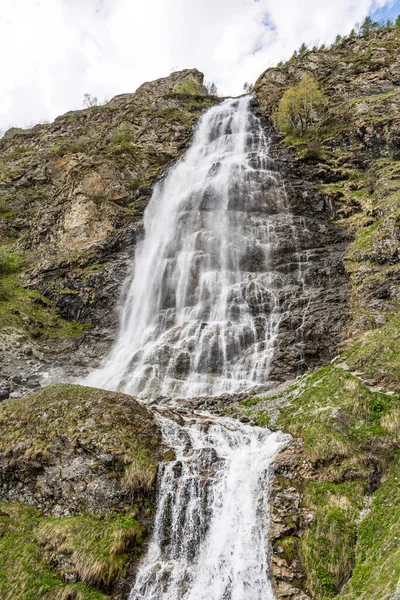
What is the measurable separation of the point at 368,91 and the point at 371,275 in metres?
34.9

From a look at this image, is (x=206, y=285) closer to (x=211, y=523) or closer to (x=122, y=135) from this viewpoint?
(x=211, y=523)

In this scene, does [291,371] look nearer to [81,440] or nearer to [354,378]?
[354,378]

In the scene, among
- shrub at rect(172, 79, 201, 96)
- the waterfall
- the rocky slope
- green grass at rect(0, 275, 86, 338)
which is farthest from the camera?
shrub at rect(172, 79, 201, 96)

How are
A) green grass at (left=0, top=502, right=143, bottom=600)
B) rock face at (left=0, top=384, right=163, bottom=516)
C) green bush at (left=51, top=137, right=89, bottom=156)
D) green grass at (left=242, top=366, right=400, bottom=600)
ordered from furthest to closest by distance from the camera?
green bush at (left=51, top=137, right=89, bottom=156) < rock face at (left=0, top=384, right=163, bottom=516) < green grass at (left=0, top=502, right=143, bottom=600) < green grass at (left=242, top=366, right=400, bottom=600)

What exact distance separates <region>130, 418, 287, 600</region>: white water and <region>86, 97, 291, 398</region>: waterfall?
760cm

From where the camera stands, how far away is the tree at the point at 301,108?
148 ft

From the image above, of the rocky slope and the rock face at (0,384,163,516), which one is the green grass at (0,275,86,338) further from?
the rock face at (0,384,163,516)

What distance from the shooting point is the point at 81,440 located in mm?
12469

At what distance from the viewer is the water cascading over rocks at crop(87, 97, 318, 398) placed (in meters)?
22.1

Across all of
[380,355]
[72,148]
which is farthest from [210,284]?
[72,148]

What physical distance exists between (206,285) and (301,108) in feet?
101

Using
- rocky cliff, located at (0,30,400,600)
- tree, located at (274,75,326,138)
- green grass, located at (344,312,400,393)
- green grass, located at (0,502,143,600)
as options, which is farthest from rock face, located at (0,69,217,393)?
green grass, located at (344,312,400,393)

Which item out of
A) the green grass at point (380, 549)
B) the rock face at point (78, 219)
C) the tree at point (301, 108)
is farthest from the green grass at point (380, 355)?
the tree at point (301, 108)

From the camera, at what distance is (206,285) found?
27.8 m
